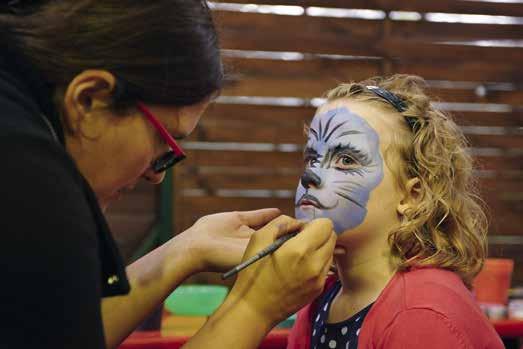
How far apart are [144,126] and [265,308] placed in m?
0.33

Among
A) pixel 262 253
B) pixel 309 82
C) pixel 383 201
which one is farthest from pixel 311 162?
pixel 309 82

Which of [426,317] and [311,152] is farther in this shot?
[311,152]

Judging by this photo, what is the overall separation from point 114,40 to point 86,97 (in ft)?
0.27

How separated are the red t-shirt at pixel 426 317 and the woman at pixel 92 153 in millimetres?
134

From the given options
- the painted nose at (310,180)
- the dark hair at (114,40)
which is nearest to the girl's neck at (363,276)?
the painted nose at (310,180)

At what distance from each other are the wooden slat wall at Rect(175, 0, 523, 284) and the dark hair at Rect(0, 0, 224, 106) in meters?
2.82

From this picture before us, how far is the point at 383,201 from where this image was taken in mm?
1283

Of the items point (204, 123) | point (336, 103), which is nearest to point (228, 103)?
point (204, 123)

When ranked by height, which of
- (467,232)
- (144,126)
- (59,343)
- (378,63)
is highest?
(144,126)

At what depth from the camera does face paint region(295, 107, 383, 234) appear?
4.18ft

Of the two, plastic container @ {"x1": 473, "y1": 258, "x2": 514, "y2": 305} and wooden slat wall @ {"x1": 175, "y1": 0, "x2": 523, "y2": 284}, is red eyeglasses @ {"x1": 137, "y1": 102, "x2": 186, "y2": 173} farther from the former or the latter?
wooden slat wall @ {"x1": 175, "y1": 0, "x2": 523, "y2": 284}

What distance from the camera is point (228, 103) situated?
391 centimetres

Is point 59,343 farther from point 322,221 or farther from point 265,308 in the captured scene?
point 322,221

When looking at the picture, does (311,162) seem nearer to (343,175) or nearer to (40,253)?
(343,175)
